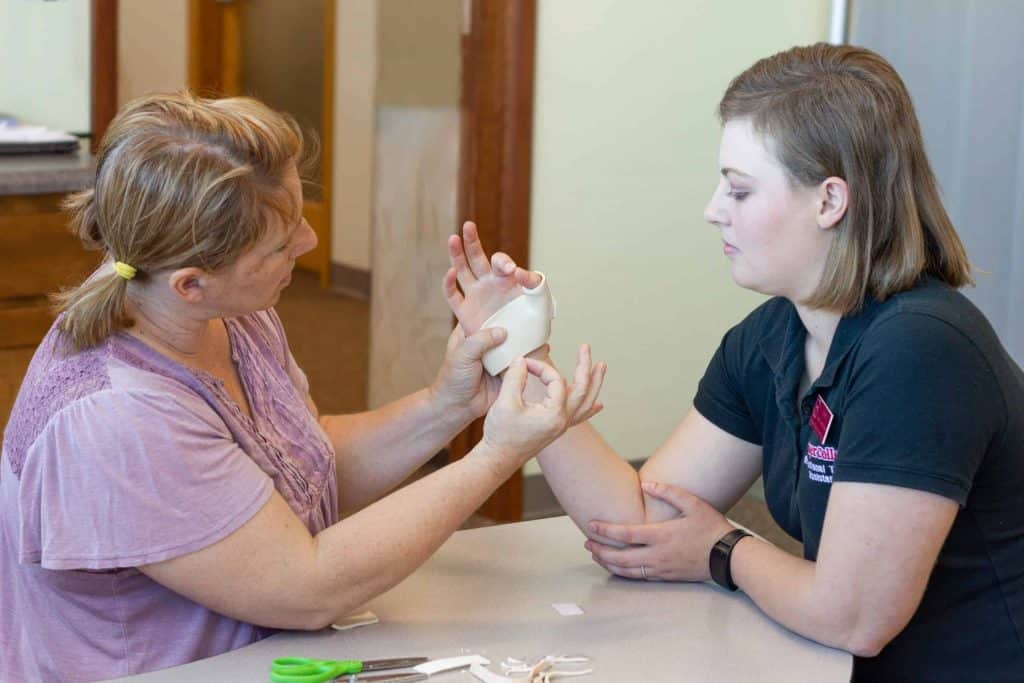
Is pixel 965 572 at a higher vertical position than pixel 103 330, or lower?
lower

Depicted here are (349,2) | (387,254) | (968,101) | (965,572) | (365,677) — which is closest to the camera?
(365,677)

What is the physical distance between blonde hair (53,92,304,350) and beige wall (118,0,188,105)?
189 inches

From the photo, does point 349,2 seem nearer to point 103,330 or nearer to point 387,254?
point 387,254

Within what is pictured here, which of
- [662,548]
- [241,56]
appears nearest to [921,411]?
[662,548]

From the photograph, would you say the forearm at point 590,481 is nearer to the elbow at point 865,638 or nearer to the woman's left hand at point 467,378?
the woman's left hand at point 467,378

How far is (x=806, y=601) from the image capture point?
58.6 inches

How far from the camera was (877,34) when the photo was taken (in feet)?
11.8

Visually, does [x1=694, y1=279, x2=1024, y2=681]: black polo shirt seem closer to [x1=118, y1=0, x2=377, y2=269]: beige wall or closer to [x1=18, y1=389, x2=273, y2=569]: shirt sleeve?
[x1=18, y1=389, x2=273, y2=569]: shirt sleeve

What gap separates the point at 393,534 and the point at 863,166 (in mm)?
670

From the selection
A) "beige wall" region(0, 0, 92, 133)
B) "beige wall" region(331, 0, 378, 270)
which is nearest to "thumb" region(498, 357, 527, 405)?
"beige wall" region(0, 0, 92, 133)

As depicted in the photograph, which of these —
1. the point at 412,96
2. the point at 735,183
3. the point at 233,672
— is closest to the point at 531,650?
the point at 233,672

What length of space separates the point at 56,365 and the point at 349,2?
175 inches

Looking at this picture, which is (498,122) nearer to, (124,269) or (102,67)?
(102,67)

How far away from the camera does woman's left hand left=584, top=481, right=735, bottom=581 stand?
5.42ft
